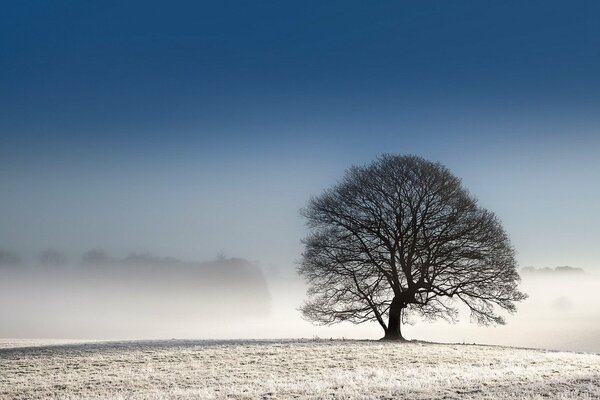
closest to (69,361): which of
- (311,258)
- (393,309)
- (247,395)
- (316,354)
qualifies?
(316,354)

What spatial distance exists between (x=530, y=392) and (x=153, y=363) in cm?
1656

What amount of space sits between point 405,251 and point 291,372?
15.9 meters

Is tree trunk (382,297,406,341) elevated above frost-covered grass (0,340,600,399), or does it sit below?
above

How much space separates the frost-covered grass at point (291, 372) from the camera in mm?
18000

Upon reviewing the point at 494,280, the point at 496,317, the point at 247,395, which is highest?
the point at 494,280

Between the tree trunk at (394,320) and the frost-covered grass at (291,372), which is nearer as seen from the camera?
the frost-covered grass at (291,372)

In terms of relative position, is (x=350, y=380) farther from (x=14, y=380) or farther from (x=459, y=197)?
(x=459, y=197)

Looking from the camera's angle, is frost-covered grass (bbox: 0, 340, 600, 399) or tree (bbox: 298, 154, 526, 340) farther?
tree (bbox: 298, 154, 526, 340)

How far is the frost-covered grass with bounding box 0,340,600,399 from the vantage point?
59.1 ft

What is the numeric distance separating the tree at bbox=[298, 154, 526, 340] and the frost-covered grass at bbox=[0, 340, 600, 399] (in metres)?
4.91

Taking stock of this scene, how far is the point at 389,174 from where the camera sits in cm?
3738

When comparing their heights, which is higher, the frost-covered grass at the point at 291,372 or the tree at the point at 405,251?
the tree at the point at 405,251

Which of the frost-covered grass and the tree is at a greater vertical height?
the tree

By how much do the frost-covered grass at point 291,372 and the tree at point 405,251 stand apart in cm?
491
